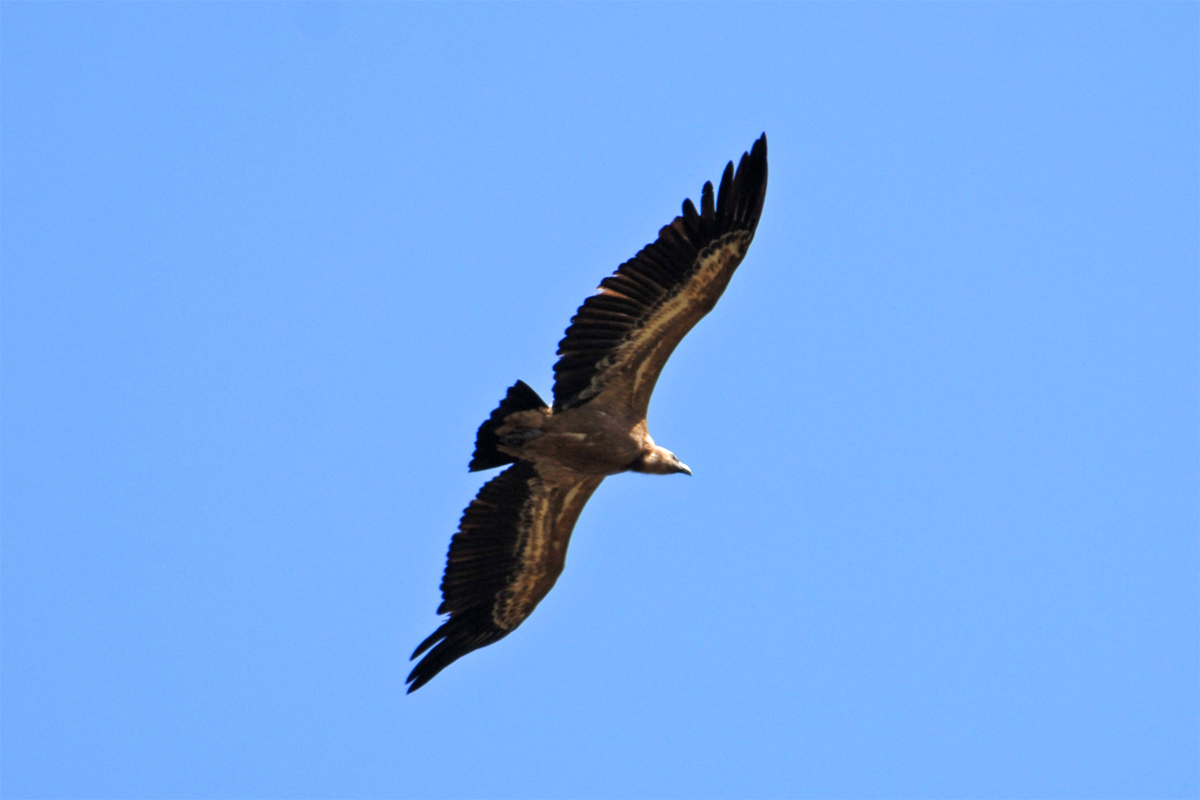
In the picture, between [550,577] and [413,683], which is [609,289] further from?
[413,683]

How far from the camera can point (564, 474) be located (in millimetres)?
14867

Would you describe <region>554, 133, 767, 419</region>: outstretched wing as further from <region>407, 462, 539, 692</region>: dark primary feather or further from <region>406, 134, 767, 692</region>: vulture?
<region>407, 462, 539, 692</region>: dark primary feather

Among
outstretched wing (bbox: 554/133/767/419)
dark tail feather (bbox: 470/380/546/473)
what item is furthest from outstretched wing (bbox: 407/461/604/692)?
outstretched wing (bbox: 554/133/767/419)

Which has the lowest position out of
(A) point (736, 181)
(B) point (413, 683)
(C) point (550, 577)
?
(B) point (413, 683)

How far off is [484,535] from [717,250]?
3612 millimetres

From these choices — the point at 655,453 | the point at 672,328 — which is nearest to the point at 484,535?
the point at 655,453

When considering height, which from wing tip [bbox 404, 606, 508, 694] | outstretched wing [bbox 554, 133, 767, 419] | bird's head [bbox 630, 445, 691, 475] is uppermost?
outstretched wing [bbox 554, 133, 767, 419]

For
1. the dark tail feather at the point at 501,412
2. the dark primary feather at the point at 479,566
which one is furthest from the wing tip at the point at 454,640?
the dark tail feather at the point at 501,412

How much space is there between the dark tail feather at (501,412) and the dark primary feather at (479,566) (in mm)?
511

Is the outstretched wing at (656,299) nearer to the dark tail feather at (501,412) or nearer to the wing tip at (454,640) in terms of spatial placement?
the dark tail feather at (501,412)

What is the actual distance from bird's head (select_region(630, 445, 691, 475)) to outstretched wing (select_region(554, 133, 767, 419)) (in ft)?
1.28

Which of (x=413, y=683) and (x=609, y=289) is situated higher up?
(x=609, y=289)

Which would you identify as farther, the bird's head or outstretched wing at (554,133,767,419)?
the bird's head

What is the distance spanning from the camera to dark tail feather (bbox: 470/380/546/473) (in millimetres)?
14164
